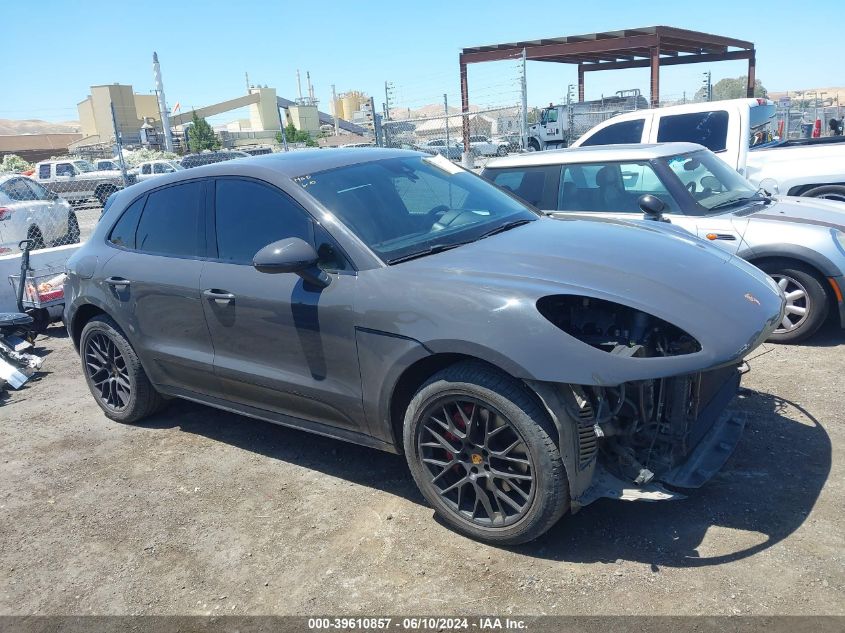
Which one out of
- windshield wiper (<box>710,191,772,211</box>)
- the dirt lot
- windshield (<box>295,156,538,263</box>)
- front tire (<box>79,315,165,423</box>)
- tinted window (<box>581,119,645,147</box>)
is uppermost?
tinted window (<box>581,119,645,147</box>)

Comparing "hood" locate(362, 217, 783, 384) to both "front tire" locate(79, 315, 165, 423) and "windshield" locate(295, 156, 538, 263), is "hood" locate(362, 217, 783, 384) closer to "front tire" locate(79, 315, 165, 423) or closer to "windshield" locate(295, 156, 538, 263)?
"windshield" locate(295, 156, 538, 263)

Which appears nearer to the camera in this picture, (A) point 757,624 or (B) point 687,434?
(A) point 757,624

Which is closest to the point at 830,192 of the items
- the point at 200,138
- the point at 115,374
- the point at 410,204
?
the point at 410,204

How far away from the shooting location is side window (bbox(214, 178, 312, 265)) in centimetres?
388

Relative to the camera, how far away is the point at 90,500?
4160 mm

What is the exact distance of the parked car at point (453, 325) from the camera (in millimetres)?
2992

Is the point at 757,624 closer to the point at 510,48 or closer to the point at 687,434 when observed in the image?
the point at 687,434

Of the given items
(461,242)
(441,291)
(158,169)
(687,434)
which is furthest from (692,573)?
(158,169)

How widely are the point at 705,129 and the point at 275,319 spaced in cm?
664

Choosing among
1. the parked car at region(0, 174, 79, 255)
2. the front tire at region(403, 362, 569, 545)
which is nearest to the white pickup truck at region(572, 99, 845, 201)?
the front tire at region(403, 362, 569, 545)

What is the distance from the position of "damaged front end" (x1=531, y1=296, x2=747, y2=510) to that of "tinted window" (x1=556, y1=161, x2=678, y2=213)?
3.28 m

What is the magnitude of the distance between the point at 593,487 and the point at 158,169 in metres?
27.9

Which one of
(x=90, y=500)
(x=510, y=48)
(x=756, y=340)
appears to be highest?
(x=510, y=48)

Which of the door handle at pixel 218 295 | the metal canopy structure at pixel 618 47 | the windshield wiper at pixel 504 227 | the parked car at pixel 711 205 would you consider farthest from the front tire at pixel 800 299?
the metal canopy structure at pixel 618 47
